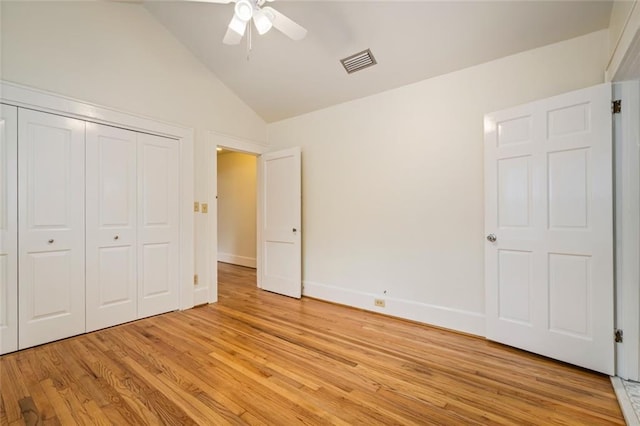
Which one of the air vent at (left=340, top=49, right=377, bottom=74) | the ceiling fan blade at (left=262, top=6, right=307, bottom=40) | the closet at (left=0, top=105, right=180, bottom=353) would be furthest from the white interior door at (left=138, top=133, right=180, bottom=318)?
the air vent at (left=340, top=49, right=377, bottom=74)

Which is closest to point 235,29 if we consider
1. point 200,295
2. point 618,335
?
point 200,295

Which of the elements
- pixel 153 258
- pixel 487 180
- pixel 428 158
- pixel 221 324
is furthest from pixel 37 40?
pixel 487 180

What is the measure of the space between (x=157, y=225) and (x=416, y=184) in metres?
2.99

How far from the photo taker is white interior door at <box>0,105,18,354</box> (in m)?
2.33

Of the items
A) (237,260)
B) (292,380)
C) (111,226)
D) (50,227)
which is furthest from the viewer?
(237,260)

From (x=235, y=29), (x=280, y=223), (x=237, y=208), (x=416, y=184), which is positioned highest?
(x=235, y=29)

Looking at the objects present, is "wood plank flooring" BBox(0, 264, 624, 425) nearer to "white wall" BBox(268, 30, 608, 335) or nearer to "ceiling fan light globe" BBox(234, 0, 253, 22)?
"white wall" BBox(268, 30, 608, 335)

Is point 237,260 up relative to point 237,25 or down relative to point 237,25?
down

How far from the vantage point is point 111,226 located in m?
2.96

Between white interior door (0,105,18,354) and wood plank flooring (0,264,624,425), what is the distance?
0.82 feet

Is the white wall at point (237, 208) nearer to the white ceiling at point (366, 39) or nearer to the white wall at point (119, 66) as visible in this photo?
the white wall at point (119, 66)

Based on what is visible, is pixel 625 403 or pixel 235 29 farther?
pixel 235 29

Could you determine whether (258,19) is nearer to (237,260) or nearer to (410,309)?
(410,309)

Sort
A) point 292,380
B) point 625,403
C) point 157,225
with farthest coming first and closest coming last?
point 157,225, point 292,380, point 625,403
